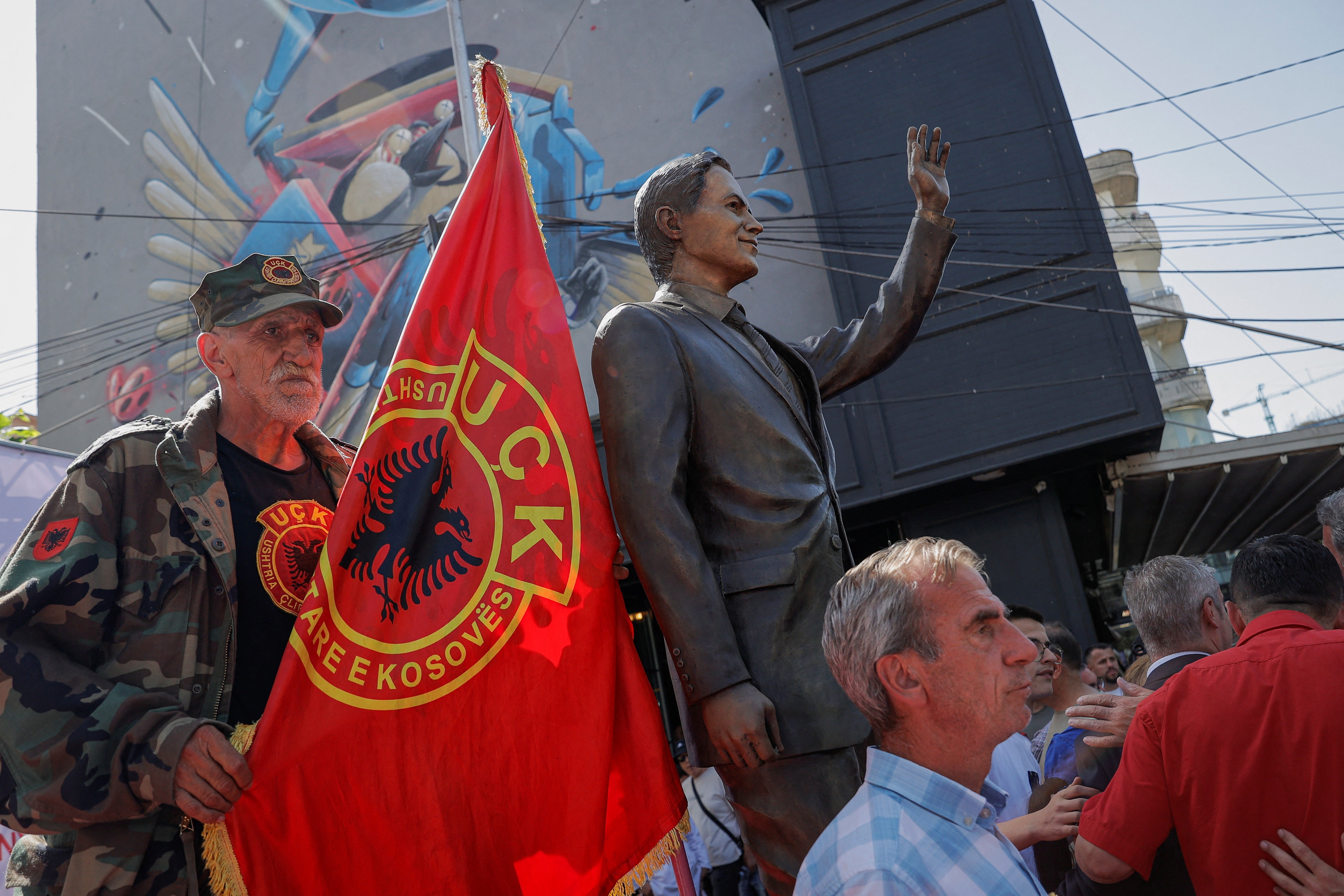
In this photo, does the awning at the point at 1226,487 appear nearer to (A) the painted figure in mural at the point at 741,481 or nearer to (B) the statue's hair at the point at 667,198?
(A) the painted figure in mural at the point at 741,481

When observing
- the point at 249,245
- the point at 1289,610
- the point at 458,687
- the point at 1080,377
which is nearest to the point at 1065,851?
the point at 1289,610

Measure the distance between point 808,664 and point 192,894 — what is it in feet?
4.67

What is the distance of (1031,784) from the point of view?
3.38m

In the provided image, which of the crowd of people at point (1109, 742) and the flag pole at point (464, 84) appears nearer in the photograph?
the crowd of people at point (1109, 742)

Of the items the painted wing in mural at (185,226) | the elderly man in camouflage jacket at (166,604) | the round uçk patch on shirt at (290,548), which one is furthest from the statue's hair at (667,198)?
the painted wing in mural at (185,226)

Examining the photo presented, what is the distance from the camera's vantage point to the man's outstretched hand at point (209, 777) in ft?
6.46

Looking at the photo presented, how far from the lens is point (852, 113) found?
1021 cm

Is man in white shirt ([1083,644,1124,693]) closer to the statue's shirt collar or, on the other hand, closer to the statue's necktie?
the statue's necktie

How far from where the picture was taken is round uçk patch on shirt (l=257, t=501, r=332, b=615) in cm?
246

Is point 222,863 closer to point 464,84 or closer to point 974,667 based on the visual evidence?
point 974,667

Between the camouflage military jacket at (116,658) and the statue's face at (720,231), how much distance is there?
1.38m

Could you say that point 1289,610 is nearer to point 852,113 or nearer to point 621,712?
point 621,712

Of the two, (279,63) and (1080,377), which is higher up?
(279,63)

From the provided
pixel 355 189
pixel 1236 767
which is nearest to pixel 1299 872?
pixel 1236 767
